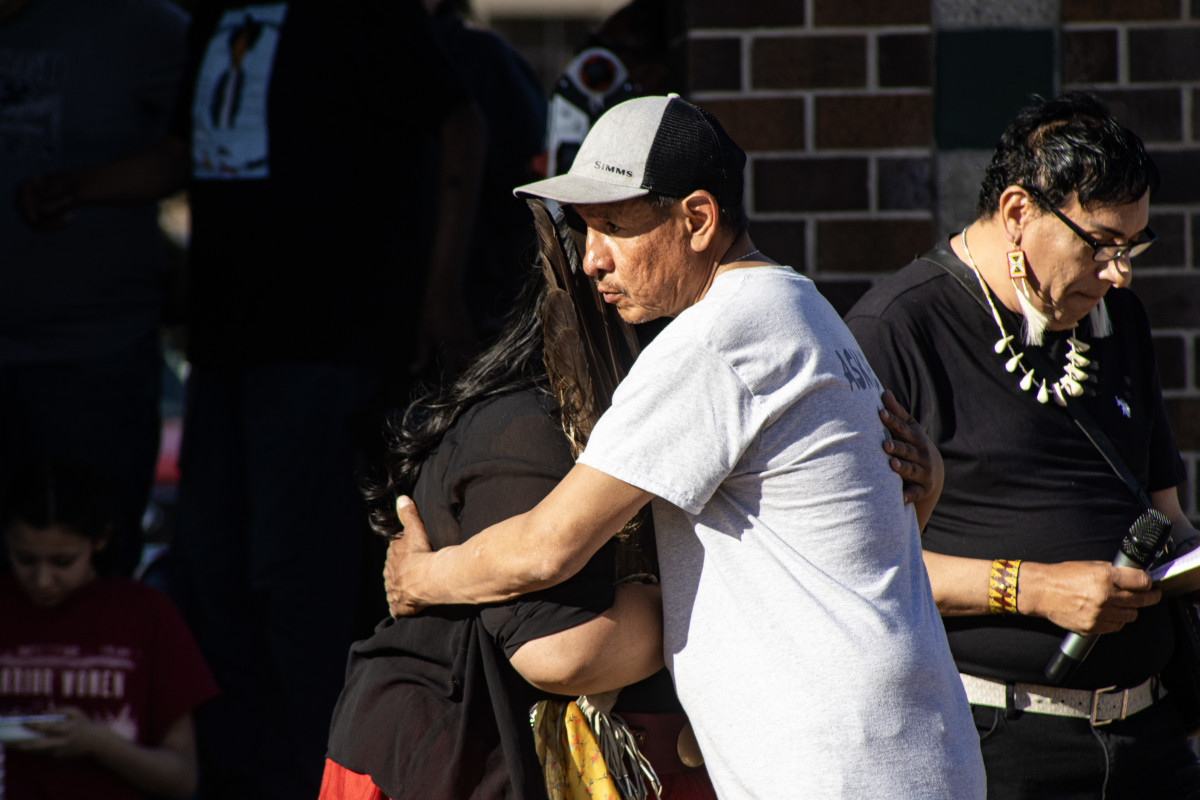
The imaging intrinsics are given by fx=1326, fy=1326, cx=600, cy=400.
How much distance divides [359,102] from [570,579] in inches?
100

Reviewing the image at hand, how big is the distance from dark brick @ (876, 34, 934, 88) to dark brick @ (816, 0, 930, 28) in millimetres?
44

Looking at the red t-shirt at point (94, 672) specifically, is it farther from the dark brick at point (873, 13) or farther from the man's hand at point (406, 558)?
the dark brick at point (873, 13)

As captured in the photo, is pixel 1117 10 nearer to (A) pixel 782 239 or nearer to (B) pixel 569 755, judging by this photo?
(A) pixel 782 239

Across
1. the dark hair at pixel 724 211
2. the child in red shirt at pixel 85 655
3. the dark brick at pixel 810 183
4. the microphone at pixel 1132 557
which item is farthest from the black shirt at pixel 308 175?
the microphone at pixel 1132 557

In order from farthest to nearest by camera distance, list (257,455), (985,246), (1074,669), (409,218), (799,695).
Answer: (409,218) < (257,455) < (985,246) < (1074,669) < (799,695)

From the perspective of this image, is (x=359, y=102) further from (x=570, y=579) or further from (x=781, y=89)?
(x=570, y=579)

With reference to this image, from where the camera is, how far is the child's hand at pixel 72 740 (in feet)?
11.2

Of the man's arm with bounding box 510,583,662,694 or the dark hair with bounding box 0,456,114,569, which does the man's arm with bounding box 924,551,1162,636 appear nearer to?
the man's arm with bounding box 510,583,662,694

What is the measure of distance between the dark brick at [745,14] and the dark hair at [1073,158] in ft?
2.84

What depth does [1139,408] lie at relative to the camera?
108 inches

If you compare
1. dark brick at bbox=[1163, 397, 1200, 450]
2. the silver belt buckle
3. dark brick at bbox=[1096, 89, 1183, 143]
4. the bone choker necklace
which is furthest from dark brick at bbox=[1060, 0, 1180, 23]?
the silver belt buckle

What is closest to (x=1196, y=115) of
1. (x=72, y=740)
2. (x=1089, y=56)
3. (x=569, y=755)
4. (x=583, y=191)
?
(x=1089, y=56)

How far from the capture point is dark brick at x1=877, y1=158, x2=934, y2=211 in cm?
339

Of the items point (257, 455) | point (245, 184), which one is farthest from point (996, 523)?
point (245, 184)
